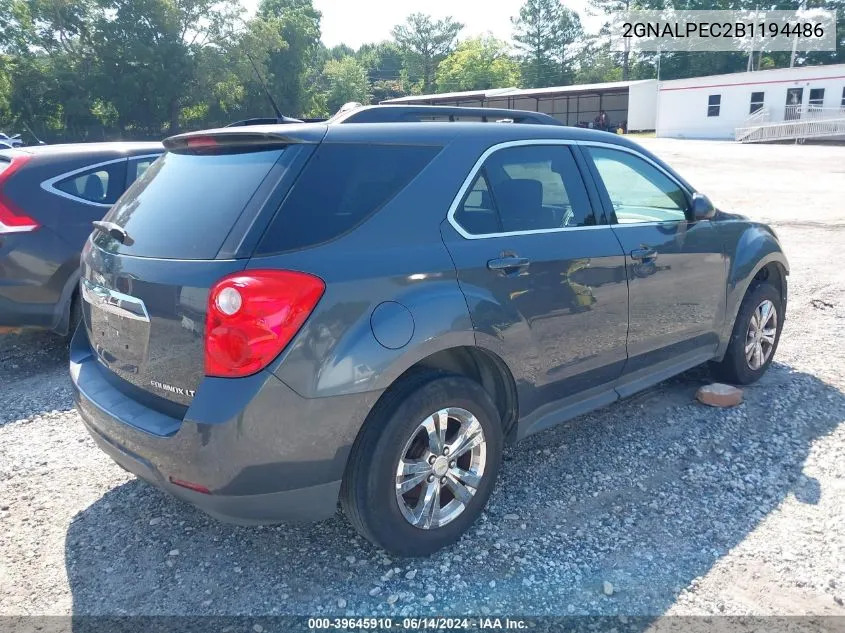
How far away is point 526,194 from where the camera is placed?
10.9 ft

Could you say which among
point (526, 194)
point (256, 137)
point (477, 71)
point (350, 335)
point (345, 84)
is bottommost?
point (350, 335)

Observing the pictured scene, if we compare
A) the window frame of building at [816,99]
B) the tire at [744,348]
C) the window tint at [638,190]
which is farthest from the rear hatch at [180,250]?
the window frame of building at [816,99]

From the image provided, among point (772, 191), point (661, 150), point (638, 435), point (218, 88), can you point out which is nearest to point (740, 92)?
point (661, 150)

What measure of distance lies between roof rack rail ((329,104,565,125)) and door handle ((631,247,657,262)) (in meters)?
0.88

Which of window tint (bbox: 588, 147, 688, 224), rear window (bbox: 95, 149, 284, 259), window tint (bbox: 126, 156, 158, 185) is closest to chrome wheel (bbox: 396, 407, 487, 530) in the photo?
rear window (bbox: 95, 149, 284, 259)

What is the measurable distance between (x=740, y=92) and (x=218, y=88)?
37.3 meters

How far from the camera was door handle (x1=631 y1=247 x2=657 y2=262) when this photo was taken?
3.70 metres

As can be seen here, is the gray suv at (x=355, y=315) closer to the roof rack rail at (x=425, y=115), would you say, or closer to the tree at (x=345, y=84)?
the roof rack rail at (x=425, y=115)

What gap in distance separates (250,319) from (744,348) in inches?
146

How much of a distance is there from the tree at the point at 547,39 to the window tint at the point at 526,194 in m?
81.5

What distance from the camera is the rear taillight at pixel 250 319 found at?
7.75 feet

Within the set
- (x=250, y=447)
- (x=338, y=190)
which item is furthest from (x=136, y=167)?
(x=250, y=447)

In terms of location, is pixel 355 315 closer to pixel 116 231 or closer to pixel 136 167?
pixel 116 231

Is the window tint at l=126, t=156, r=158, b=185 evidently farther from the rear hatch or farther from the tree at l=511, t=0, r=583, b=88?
the tree at l=511, t=0, r=583, b=88
